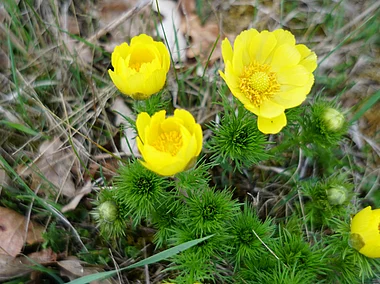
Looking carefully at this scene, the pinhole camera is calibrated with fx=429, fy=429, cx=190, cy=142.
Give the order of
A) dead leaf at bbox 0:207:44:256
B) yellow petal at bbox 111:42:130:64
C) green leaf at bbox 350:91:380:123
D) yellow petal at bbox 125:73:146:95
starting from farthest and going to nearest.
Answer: dead leaf at bbox 0:207:44:256, green leaf at bbox 350:91:380:123, yellow petal at bbox 111:42:130:64, yellow petal at bbox 125:73:146:95

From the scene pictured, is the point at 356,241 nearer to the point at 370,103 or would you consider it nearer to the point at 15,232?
the point at 370,103

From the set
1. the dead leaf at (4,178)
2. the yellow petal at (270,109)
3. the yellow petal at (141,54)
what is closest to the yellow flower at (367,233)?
→ the yellow petal at (270,109)

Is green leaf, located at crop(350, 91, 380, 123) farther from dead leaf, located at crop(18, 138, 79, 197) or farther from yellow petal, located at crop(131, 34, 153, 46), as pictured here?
dead leaf, located at crop(18, 138, 79, 197)

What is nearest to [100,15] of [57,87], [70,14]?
[70,14]

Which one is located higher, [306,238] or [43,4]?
[43,4]

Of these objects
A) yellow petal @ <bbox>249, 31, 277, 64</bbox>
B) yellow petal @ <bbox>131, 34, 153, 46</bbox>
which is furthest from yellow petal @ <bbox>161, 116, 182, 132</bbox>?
yellow petal @ <bbox>249, 31, 277, 64</bbox>

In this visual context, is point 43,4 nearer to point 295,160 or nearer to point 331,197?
point 295,160
